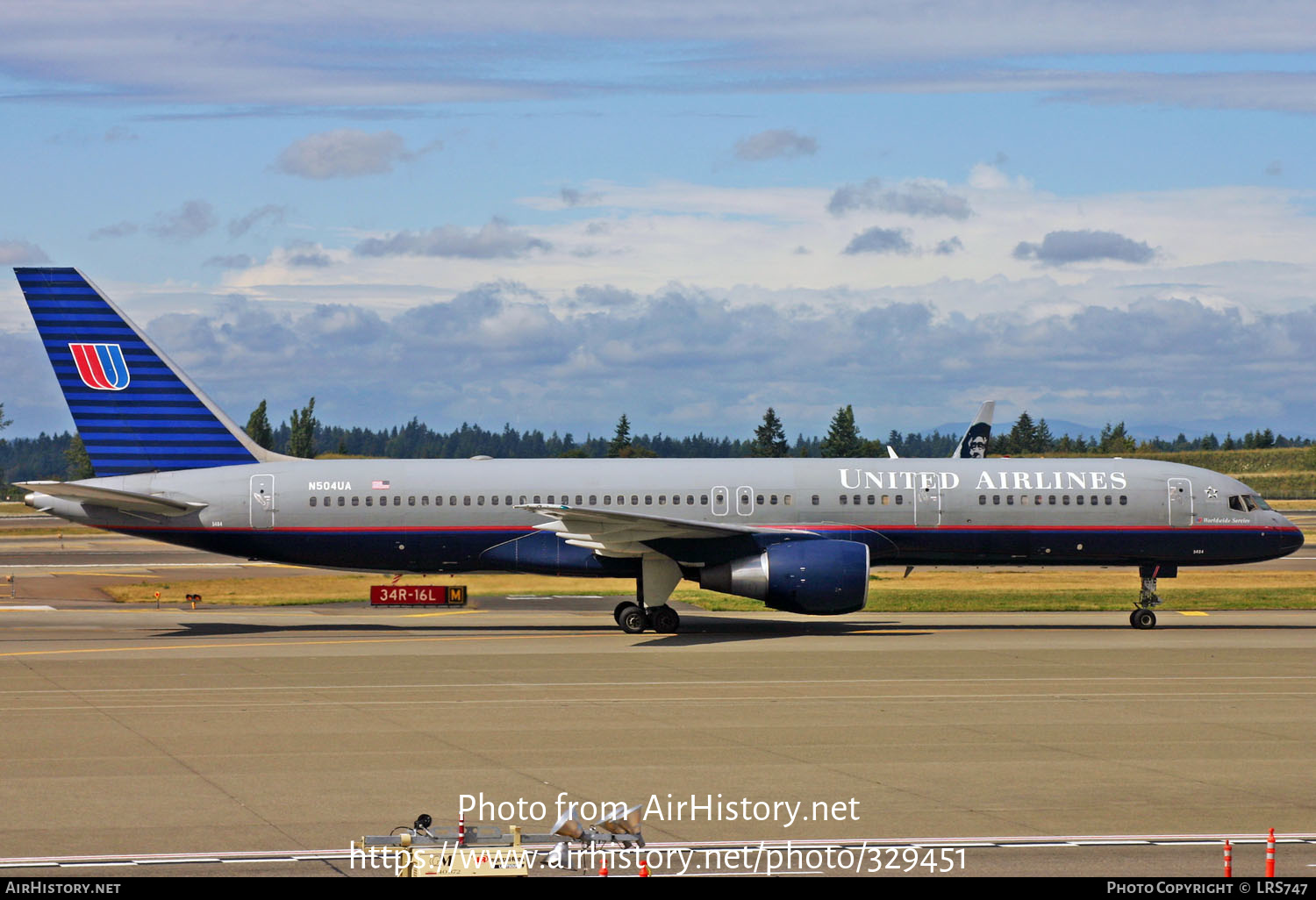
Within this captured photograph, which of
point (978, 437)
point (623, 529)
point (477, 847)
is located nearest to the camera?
point (477, 847)

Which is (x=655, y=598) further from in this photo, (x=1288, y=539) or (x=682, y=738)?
(x=1288, y=539)

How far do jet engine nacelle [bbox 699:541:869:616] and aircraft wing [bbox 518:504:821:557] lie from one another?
1170mm

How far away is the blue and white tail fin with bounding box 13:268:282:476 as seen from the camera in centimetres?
3428

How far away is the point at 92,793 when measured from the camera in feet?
50.4

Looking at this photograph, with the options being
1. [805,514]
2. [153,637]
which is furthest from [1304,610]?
[153,637]

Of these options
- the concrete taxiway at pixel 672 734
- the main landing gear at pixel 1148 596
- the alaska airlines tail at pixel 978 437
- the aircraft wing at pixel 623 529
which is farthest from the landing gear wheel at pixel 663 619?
the alaska airlines tail at pixel 978 437

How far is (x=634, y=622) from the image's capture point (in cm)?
3347

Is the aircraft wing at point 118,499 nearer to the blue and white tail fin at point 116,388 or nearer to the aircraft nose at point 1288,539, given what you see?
the blue and white tail fin at point 116,388

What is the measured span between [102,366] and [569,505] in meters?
12.7

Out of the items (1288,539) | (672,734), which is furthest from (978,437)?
(672,734)

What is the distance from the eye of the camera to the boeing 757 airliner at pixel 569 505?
33.9 metres

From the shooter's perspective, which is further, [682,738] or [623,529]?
[623,529]

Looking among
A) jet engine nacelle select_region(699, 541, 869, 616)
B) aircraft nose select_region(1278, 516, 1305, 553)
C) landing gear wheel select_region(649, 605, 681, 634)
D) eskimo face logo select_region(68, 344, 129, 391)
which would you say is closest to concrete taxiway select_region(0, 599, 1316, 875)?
landing gear wheel select_region(649, 605, 681, 634)
